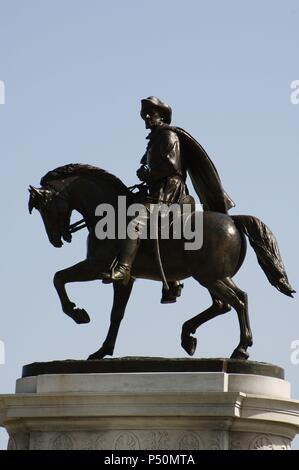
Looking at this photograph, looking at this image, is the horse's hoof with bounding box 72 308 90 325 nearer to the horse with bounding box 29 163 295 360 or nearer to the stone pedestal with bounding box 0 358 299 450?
the horse with bounding box 29 163 295 360

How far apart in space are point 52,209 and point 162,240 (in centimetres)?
142

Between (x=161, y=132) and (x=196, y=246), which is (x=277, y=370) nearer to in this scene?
(x=196, y=246)

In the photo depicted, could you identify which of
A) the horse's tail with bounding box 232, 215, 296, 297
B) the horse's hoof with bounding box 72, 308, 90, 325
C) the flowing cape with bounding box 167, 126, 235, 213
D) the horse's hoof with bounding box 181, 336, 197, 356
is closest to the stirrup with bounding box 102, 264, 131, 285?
the horse's hoof with bounding box 72, 308, 90, 325

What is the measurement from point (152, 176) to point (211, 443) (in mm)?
3486

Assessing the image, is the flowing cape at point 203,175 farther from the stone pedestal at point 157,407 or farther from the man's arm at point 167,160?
the stone pedestal at point 157,407

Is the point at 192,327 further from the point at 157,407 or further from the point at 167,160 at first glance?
the point at 167,160

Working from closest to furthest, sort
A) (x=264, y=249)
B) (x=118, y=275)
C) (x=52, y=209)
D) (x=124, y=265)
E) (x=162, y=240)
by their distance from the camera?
(x=118, y=275)
(x=124, y=265)
(x=162, y=240)
(x=264, y=249)
(x=52, y=209)

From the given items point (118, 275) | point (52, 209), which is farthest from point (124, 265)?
point (52, 209)

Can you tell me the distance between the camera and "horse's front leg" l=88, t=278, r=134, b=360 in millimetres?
21125

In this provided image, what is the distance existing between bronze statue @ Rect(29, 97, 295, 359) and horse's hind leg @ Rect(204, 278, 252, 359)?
1 centimetres

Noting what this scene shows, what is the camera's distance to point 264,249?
69.2 ft

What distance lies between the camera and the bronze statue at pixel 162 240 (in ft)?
68.1

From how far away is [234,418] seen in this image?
19.8 metres
